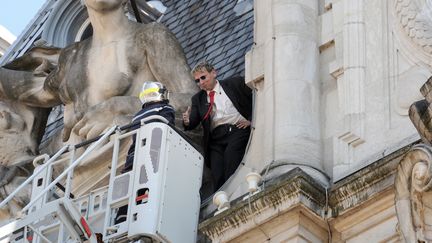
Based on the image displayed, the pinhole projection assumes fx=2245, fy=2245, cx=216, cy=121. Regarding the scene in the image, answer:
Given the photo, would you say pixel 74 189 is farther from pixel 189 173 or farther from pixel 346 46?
pixel 346 46

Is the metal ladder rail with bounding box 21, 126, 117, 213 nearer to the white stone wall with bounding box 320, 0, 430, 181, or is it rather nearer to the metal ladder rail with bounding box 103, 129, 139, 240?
the metal ladder rail with bounding box 103, 129, 139, 240

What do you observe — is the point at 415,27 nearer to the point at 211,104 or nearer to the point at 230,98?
the point at 230,98

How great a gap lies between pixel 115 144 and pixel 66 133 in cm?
242

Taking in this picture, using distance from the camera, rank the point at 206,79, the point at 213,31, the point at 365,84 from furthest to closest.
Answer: the point at 213,31, the point at 206,79, the point at 365,84

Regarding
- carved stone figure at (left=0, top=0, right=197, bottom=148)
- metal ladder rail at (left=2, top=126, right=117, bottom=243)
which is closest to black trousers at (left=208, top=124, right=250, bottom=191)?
carved stone figure at (left=0, top=0, right=197, bottom=148)

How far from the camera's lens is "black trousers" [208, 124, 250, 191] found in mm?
20812

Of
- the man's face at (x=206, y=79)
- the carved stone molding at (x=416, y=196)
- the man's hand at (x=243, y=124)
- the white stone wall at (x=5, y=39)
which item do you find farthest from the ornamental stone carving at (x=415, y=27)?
the white stone wall at (x=5, y=39)

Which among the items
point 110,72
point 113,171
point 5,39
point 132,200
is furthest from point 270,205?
point 5,39

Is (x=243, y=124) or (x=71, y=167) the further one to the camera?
(x=243, y=124)

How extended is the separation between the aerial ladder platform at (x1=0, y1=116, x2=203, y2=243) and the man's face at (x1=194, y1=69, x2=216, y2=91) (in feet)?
3.78

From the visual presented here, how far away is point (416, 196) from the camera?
18000mm

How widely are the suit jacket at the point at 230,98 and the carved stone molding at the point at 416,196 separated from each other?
327 centimetres

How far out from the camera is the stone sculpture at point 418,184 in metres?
17.9

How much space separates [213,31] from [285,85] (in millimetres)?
4581
